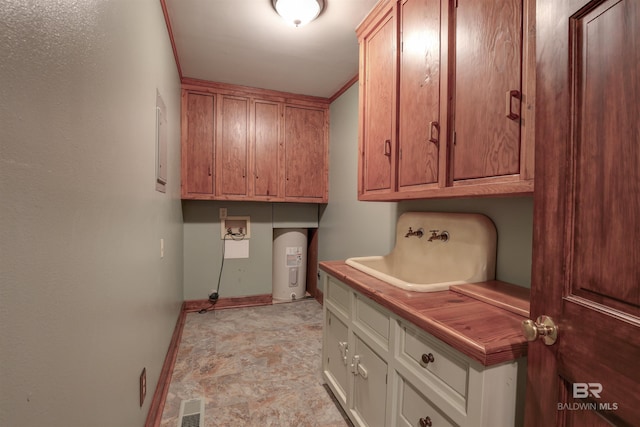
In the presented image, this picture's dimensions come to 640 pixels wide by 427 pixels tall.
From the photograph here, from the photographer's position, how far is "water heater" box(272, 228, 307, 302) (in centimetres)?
365

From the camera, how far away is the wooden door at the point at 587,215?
528 millimetres

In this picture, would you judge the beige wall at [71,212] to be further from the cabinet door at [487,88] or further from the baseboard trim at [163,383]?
the cabinet door at [487,88]

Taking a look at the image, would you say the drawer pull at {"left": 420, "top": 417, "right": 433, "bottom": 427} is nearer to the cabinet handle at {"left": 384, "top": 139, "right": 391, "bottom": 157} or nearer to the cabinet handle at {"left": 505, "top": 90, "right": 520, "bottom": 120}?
the cabinet handle at {"left": 505, "top": 90, "right": 520, "bottom": 120}

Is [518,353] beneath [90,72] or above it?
beneath

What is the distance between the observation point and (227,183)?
10.3 feet

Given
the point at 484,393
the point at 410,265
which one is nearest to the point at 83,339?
the point at 484,393

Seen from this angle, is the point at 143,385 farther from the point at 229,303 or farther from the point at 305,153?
the point at 305,153

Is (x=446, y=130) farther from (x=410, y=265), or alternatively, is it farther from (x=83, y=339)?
(x=83, y=339)

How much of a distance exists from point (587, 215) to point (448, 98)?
80 cm

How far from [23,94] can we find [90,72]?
35cm

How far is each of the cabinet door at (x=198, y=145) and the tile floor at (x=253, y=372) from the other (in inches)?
56.8

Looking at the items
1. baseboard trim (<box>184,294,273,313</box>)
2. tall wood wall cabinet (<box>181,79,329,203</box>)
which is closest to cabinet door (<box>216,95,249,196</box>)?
tall wood wall cabinet (<box>181,79,329,203</box>)

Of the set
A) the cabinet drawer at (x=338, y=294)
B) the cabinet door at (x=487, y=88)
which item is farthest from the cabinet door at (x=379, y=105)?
the cabinet drawer at (x=338, y=294)

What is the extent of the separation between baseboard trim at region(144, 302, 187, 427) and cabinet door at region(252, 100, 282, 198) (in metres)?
1.61
